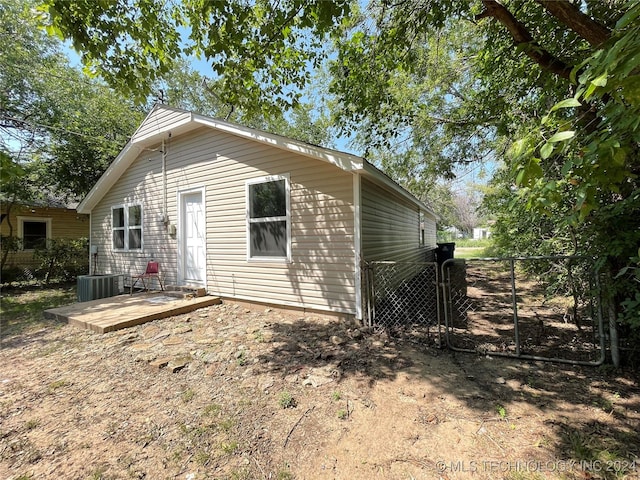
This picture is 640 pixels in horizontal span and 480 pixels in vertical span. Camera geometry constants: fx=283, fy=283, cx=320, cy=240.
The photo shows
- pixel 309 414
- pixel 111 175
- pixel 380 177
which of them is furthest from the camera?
pixel 111 175

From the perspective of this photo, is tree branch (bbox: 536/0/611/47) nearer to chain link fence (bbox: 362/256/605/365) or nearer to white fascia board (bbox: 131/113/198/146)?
chain link fence (bbox: 362/256/605/365)

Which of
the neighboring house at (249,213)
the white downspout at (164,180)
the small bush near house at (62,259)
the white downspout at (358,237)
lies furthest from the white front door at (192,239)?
the small bush near house at (62,259)

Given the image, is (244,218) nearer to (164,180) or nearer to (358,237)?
(358,237)

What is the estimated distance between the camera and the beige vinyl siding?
5449 millimetres

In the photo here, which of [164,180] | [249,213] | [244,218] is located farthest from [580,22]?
[164,180]

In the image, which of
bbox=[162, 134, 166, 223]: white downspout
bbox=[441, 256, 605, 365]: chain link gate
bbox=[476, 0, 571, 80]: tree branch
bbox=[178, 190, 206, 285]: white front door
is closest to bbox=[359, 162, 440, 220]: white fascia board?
bbox=[441, 256, 605, 365]: chain link gate

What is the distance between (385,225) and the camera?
672 cm

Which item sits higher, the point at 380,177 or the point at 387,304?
the point at 380,177

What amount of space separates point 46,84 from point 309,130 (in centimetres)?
1323

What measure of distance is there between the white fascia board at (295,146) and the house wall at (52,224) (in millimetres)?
10473

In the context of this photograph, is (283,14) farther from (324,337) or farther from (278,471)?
(278,471)

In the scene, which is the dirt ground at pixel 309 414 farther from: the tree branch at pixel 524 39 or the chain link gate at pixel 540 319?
the tree branch at pixel 524 39

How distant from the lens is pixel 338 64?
5.59 meters

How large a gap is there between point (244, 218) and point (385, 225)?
3.25 meters
